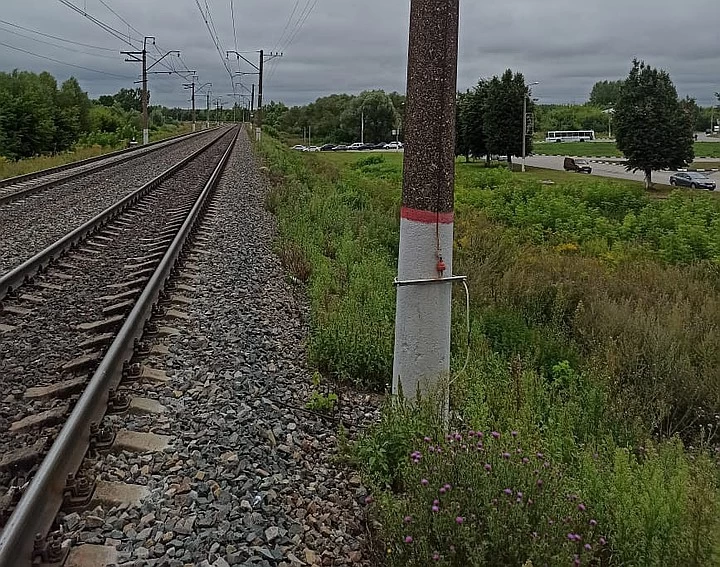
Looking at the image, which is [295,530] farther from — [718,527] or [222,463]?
[718,527]

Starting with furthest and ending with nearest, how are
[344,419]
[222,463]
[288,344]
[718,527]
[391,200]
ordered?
[391,200]
[288,344]
[344,419]
[222,463]
[718,527]

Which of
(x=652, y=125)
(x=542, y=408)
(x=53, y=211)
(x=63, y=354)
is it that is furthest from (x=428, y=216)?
(x=652, y=125)

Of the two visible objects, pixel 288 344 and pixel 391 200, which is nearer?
pixel 288 344

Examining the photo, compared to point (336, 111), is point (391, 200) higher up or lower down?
lower down

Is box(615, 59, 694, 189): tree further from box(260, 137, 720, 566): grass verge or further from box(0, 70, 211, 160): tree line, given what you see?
box(260, 137, 720, 566): grass verge

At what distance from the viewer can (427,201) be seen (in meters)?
4.20

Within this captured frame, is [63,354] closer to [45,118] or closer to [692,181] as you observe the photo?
[692,181]

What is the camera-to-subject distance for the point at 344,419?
488cm

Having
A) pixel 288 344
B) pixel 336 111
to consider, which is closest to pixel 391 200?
pixel 288 344

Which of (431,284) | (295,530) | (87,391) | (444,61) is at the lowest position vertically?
(295,530)

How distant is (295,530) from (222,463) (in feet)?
2.37

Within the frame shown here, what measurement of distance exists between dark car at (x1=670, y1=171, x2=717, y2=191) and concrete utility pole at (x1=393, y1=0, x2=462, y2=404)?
43737 mm

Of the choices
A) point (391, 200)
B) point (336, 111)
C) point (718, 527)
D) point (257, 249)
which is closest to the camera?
point (718, 527)

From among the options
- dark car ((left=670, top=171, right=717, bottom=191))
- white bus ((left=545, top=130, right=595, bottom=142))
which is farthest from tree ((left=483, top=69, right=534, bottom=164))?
white bus ((left=545, top=130, right=595, bottom=142))
